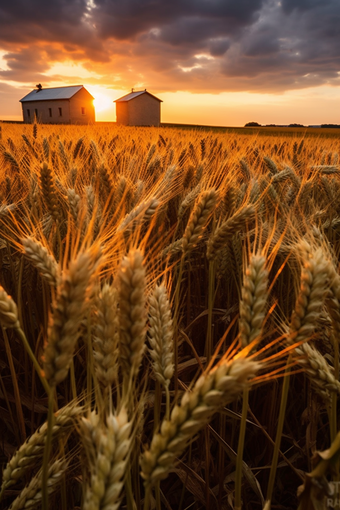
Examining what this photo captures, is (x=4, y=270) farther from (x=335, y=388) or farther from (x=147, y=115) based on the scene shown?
(x=147, y=115)

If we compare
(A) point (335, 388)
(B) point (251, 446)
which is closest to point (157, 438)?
(A) point (335, 388)

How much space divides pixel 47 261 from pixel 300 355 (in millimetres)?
796

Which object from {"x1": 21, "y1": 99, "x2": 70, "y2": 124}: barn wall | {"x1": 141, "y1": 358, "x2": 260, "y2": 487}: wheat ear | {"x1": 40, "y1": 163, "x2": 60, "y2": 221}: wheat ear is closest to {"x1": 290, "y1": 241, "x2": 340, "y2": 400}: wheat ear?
{"x1": 141, "y1": 358, "x2": 260, "y2": 487}: wheat ear

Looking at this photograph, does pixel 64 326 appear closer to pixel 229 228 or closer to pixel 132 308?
pixel 132 308

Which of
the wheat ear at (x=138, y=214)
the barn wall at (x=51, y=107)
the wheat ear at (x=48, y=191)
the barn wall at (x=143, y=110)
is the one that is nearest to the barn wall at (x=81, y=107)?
the barn wall at (x=51, y=107)

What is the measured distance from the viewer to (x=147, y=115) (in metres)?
53.0

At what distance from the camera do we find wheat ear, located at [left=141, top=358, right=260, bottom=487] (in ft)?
2.00

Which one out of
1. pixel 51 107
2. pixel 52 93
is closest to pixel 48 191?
pixel 51 107

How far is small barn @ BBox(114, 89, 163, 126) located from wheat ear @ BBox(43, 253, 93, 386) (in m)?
54.5

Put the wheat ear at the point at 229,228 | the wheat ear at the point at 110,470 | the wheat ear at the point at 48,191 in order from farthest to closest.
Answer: the wheat ear at the point at 48,191 → the wheat ear at the point at 229,228 → the wheat ear at the point at 110,470

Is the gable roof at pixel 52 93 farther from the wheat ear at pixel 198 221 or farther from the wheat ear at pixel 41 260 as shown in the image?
the wheat ear at pixel 41 260

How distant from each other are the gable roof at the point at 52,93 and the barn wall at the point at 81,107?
2.56 ft

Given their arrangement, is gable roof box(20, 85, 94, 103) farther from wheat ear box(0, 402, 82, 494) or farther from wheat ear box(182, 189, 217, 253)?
wheat ear box(0, 402, 82, 494)

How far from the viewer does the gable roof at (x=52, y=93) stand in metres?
51.3
